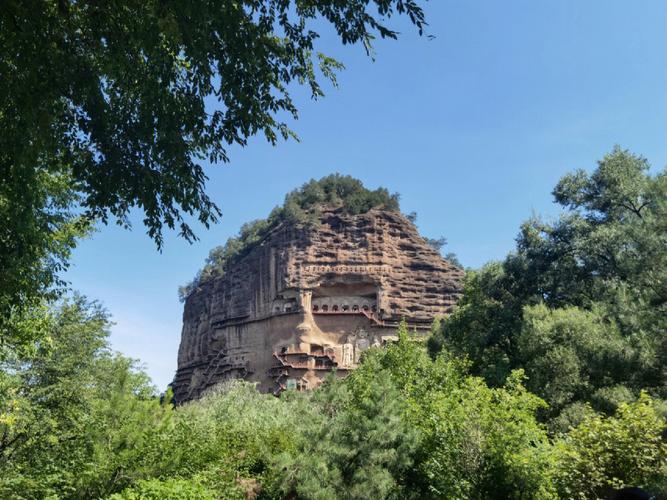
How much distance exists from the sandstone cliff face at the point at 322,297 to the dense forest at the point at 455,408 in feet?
74.6

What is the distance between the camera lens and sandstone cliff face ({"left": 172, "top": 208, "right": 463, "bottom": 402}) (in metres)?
47.4

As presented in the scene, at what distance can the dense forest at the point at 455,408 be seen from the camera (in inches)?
362

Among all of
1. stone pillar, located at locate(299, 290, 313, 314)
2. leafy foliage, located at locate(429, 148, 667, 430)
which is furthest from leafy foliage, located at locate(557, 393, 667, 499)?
stone pillar, located at locate(299, 290, 313, 314)

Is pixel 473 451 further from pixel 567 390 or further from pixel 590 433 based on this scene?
pixel 567 390

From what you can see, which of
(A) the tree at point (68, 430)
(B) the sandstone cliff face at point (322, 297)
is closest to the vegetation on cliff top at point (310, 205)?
(B) the sandstone cliff face at point (322, 297)

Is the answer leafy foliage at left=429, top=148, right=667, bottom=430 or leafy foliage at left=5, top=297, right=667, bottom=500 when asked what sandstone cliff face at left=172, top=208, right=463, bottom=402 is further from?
leafy foliage at left=5, top=297, right=667, bottom=500

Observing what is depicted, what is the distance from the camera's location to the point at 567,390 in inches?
632

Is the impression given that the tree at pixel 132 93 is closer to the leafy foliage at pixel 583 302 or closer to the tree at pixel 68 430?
the tree at pixel 68 430

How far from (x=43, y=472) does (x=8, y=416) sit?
4.29ft

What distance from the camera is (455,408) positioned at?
404 inches

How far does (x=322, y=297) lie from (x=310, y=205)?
9.46 metres

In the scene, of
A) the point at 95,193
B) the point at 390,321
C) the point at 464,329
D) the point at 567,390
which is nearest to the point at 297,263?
the point at 390,321

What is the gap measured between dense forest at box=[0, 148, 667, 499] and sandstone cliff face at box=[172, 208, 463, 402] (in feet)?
74.6

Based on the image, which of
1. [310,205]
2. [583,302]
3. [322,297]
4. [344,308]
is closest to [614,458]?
[583,302]
